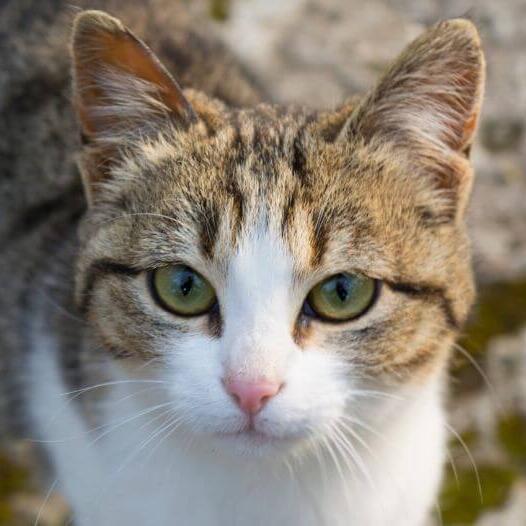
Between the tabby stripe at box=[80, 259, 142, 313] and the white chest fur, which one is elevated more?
the tabby stripe at box=[80, 259, 142, 313]

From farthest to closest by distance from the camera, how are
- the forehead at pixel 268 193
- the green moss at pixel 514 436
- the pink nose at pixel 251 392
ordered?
the green moss at pixel 514 436, the forehead at pixel 268 193, the pink nose at pixel 251 392

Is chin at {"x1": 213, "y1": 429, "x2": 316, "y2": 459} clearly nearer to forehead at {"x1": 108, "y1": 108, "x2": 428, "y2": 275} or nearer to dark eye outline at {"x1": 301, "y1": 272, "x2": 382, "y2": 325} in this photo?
dark eye outline at {"x1": 301, "y1": 272, "x2": 382, "y2": 325}

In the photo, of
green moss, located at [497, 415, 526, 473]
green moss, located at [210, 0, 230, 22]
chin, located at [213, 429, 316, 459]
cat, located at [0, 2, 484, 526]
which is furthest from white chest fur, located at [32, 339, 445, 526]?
green moss, located at [210, 0, 230, 22]

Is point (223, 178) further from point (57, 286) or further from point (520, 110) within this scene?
point (520, 110)

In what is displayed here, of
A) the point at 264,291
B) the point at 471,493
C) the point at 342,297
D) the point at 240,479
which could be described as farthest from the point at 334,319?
the point at 471,493

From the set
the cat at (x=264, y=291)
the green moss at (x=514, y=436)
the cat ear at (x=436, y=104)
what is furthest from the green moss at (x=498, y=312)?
the cat ear at (x=436, y=104)

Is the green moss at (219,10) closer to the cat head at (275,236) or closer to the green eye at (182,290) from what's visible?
the cat head at (275,236)
